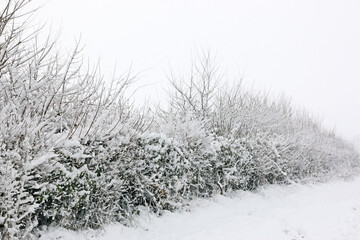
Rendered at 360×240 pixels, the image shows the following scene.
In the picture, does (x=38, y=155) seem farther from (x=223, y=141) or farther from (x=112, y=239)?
(x=223, y=141)

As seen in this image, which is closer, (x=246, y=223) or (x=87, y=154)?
(x=87, y=154)

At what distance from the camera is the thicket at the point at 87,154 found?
3807 mm

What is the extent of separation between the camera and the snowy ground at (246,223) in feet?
18.1

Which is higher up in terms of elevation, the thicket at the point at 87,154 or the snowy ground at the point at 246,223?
the thicket at the point at 87,154

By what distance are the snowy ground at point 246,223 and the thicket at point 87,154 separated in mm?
292

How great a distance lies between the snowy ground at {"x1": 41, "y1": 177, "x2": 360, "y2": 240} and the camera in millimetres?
5527

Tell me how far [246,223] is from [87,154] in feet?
13.0

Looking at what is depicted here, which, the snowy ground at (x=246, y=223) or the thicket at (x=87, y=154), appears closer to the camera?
the thicket at (x=87, y=154)

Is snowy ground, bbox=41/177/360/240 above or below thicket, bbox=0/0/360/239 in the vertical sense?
below

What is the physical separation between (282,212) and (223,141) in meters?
2.76

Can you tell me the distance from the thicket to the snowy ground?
292mm

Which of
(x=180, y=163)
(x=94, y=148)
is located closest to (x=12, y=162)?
(x=94, y=148)

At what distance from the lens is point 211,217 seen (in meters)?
7.21

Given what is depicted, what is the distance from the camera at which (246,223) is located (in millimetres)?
6707
